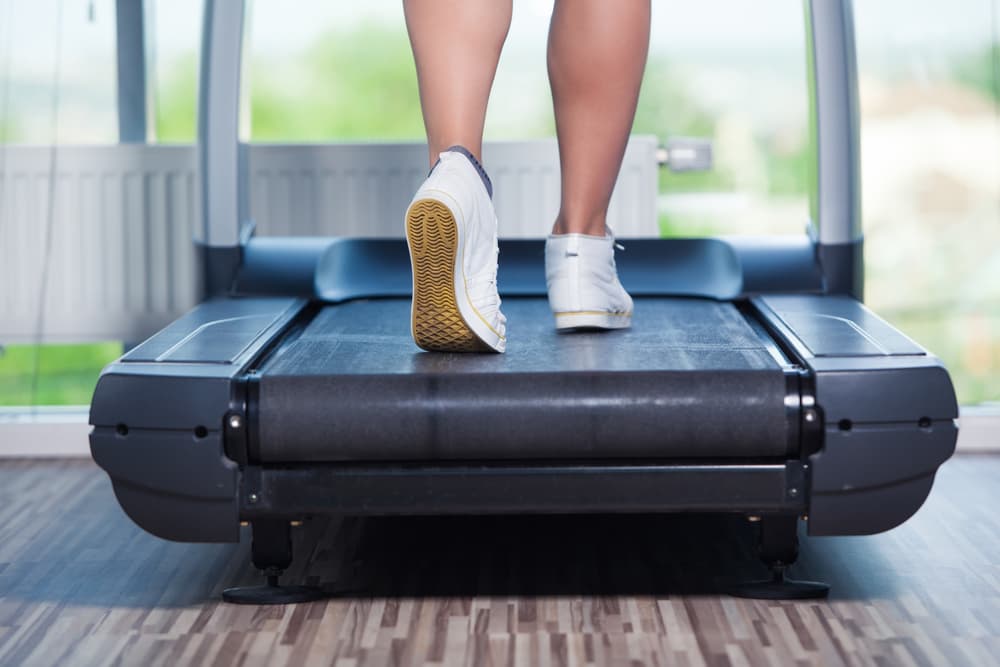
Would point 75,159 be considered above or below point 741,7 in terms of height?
below

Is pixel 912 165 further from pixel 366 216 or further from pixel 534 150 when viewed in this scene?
pixel 366 216

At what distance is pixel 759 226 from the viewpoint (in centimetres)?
297

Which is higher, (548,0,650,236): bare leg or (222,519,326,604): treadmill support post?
(548,0,650,236): bare leg

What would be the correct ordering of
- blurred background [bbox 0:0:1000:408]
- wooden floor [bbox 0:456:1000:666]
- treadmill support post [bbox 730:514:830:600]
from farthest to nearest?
blurred background [bbox 0:0:1000:408], treadmill support post [bbox 730:514:830:600], wooden floor [bbox 0:456:1000:666]

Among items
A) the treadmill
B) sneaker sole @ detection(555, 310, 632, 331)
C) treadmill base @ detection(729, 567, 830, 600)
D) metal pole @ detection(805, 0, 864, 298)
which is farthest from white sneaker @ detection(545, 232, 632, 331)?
metal pole @ detection(805, 0, 864, 298)

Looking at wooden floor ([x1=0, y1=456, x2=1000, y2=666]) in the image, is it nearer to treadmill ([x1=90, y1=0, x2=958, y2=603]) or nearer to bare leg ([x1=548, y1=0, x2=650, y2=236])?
treadmill ([x1=90, y1=0, x2=958, y2=603])

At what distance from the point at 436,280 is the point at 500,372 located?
0.12 meters

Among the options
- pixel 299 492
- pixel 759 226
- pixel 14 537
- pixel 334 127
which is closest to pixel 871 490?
pixel 299 492

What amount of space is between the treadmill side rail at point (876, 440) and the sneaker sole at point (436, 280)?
0.41 m

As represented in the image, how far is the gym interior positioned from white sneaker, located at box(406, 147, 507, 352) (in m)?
0.04

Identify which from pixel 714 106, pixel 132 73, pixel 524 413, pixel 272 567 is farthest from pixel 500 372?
pixel 714 106

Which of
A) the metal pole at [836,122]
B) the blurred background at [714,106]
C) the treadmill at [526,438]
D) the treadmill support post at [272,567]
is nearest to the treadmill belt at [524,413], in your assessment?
the treadmill at [526,438]

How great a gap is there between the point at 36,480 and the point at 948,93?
1895 mm

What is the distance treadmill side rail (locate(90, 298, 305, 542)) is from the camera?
1.40 m
